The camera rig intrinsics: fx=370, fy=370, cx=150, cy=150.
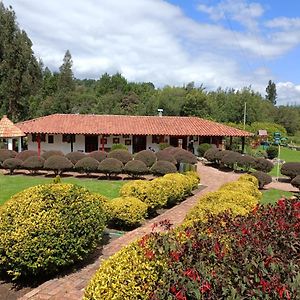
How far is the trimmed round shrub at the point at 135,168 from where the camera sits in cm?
1894

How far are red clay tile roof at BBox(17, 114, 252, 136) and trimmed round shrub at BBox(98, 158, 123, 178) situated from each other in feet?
29.9

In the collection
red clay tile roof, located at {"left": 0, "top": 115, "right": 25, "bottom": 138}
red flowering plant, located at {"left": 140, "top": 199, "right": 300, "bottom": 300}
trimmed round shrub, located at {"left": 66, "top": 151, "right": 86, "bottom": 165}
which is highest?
red clay tile roof, located at {"left": 0, "top": 115, "right": 25, "bottom": 138}

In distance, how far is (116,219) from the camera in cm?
944

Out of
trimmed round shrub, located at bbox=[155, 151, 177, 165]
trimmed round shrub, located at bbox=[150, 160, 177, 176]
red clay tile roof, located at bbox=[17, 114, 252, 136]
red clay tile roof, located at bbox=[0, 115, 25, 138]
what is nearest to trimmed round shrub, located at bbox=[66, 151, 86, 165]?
trimmed round shrub, located at bbox=[155, 151, 177, 165]

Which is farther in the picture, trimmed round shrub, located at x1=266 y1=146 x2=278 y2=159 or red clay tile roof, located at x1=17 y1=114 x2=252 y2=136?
trimmed round shrub, located at x1=266 y1=146 x2=278 y2=159

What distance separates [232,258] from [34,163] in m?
18.5

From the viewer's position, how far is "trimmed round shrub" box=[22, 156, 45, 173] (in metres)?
20.1

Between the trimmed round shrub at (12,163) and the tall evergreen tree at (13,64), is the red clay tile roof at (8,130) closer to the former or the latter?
the trimmed round shrub at (12,163)

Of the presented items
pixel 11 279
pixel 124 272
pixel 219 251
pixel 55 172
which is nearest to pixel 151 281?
pixel 124 272

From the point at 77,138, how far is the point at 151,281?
89.5 feet

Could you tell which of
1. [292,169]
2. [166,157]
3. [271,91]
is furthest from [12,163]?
[271,91]

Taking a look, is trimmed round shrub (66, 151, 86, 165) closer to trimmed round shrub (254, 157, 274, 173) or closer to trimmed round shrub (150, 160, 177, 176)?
trimmed round shrub (150, 160, 177, 176)

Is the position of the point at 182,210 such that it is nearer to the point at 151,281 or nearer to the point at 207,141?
the point at 151,281

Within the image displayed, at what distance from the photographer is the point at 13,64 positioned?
127ft
